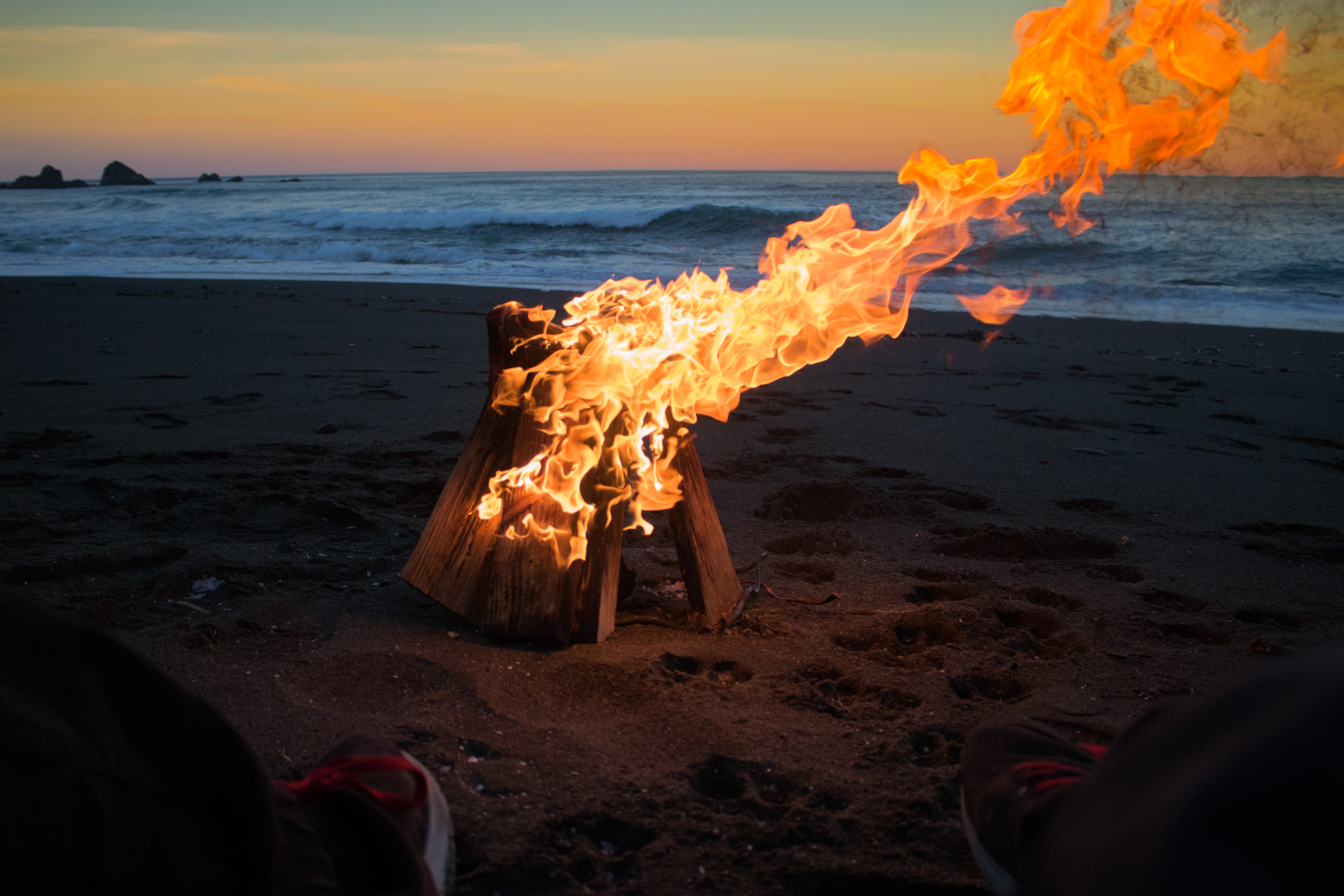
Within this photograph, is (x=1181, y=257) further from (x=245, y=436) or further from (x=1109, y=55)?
(x=245, y=436)

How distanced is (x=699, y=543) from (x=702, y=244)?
1913cm

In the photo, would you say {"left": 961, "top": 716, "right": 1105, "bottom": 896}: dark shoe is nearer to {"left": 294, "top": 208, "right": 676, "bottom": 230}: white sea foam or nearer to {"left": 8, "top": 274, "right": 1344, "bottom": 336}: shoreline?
{"left": 8, "top": 274, "right": 1344, "bottom": 336}: shoreline

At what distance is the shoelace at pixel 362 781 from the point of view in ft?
4.75

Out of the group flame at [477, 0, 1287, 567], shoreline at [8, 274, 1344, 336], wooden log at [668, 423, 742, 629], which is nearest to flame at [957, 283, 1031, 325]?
shoreline at [8, 274, 1344, 336]

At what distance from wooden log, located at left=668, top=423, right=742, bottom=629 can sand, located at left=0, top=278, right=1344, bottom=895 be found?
113 millimetres

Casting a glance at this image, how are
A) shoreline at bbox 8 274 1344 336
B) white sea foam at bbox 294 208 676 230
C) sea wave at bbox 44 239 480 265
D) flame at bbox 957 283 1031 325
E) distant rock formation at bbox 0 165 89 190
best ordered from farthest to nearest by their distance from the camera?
1. distant rock formation at bbox 0 165 89 190
2. white sea foam at bbox 294 208 676 230
3. sea wave at bbox 44 239 480 265
4. shoreline at bbox 8 274 1344 336
5. flame at bbox 957 283 1031 325

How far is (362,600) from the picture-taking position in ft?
9.41

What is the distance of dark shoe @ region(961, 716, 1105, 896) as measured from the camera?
1512 mm

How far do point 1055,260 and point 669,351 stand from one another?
614 inches

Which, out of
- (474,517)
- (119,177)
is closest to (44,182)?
(119,177)

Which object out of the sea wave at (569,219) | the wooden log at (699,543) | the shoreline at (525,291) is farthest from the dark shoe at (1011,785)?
the sea wave at (569,219)

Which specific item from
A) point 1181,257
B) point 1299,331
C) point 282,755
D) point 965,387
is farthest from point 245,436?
point 1181,257

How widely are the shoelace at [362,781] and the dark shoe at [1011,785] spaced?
1099 millimetres

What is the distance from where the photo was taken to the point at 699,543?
107 inches
